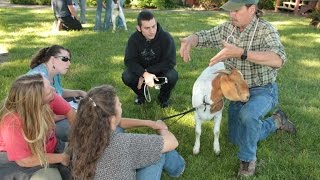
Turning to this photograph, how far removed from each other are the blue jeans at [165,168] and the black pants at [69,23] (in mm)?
8141

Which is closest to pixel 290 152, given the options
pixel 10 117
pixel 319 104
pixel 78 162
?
pixel 319 104

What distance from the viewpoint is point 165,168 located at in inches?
156

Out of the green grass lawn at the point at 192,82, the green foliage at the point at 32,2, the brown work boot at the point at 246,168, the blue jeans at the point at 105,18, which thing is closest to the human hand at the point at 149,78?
the green grass lawn at the point at 192,82

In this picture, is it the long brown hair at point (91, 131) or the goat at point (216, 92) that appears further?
the goat at point (216, 92)

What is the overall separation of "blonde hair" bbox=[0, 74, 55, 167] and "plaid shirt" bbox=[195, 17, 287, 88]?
2.24 meters

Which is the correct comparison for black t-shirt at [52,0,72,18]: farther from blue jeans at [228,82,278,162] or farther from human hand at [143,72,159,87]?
blue jeans at [228,82,278,162]

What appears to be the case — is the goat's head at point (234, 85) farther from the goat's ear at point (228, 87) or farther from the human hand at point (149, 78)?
the human hand at point (149, 78)

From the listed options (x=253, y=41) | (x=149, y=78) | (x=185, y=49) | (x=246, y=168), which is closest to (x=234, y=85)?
(x=253, y=41)

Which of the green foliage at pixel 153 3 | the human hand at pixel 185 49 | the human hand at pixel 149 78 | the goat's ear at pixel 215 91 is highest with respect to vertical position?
the human hand at pixel 185 49

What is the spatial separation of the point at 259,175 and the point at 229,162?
0.38 metres

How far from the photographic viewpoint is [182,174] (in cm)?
420

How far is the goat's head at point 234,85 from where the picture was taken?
410 cm

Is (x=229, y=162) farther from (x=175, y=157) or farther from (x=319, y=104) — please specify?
(x=319, y=104)

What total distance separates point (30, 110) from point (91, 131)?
1.78ft
